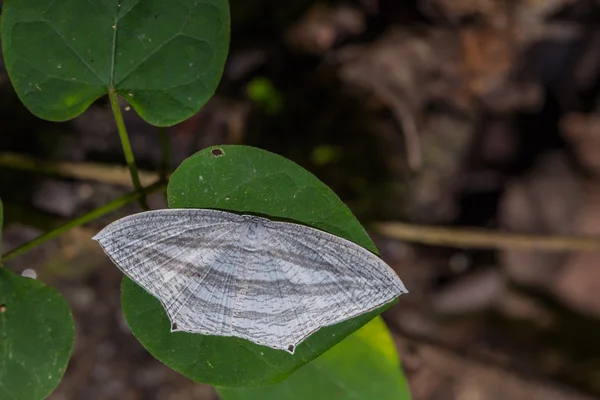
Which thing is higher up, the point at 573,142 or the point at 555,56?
the point at 555,56

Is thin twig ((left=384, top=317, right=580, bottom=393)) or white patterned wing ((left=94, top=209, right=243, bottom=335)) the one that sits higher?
white patterned wing ((left=94, top=209, right=243, bottom=335))

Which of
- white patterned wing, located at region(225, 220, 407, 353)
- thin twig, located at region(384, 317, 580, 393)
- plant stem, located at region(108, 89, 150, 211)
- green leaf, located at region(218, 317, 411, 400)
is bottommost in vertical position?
thin twig, located at region(384, 317, 580, 393)

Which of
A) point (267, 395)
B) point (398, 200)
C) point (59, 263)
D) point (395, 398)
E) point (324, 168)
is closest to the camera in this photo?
point (267, 395)

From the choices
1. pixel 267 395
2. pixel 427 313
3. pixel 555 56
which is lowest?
pixel 427 313

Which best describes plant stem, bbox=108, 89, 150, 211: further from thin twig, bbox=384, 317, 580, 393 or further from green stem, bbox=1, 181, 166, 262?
thin twig, bbox=384, 317, 580, 393

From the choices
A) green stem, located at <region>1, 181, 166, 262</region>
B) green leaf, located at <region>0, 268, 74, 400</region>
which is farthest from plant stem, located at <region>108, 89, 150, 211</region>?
green leaf, located at <region>0, 268, 74, 400</region>

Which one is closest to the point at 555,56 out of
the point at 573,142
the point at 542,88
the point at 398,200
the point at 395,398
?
the point at 542,88

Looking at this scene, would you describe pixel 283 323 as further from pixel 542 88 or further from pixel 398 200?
pixel 542 88
